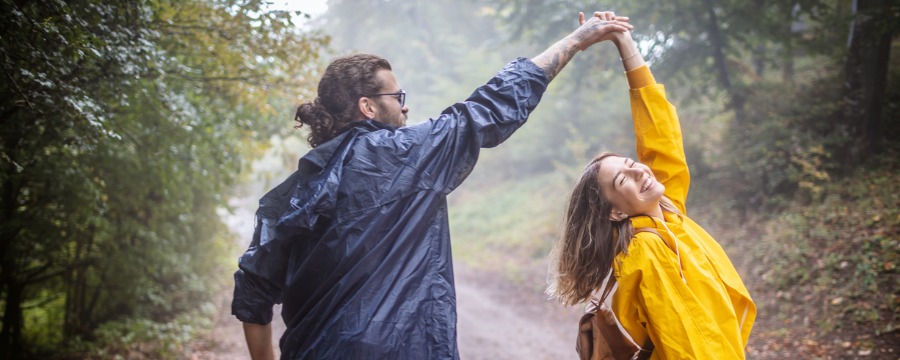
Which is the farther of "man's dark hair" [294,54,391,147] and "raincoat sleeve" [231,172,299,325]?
"man's dark hair" [294,54,391,147]

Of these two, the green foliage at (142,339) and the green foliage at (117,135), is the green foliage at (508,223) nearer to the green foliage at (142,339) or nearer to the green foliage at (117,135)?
the green foliage at (142,339)

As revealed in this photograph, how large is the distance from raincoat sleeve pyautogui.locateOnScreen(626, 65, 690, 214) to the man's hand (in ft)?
0.82

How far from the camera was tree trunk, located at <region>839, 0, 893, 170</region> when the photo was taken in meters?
6.48

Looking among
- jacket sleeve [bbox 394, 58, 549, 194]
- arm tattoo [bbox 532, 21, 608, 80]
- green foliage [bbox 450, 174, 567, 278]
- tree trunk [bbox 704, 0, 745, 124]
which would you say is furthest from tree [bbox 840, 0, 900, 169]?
jacket sleeve [bbox 394, 58, 549, 194]

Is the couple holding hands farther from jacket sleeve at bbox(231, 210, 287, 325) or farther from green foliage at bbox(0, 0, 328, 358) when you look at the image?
green foliage at bbox(0, 0, 328, 358)

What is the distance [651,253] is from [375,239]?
118 centimetres

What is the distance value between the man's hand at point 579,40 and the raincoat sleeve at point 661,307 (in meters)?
0.88

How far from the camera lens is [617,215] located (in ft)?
7.66

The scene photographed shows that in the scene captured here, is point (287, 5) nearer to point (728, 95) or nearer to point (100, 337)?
point (100, 337)

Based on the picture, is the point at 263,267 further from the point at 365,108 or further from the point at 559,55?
the point at 559,55

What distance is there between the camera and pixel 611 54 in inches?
421

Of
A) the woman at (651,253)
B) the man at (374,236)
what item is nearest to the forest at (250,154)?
the woman at (651,253)

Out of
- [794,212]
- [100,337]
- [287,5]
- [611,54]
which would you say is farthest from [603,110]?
[100,337]

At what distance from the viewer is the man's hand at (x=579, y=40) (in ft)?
7.36
